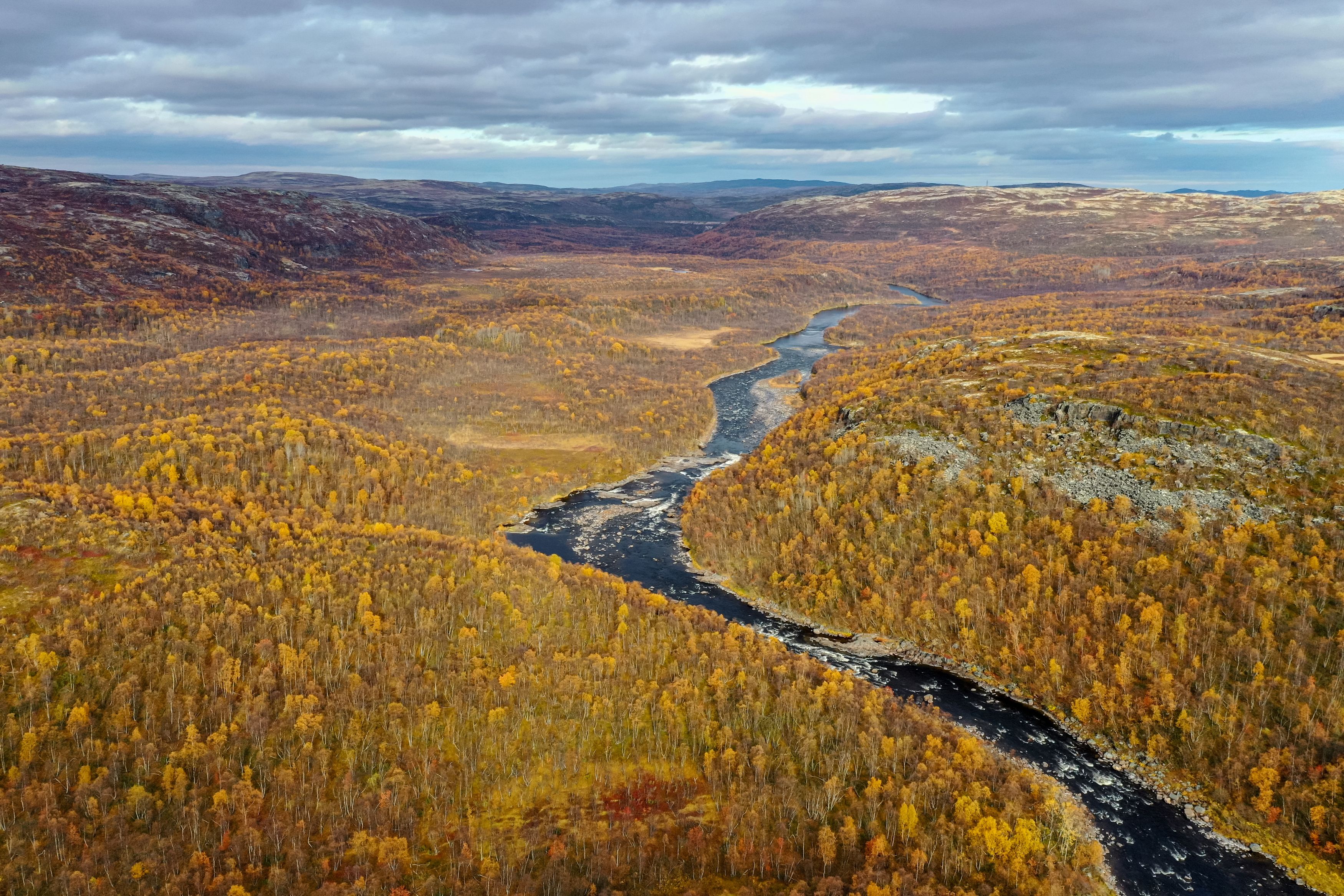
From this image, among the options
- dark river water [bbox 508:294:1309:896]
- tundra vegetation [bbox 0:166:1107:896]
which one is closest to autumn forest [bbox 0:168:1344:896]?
tundra vegetation [bbox 0:166:1107:896]

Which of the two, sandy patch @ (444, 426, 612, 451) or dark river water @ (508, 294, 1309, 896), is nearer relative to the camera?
dark river water @ (508, 294, 1309, 896)

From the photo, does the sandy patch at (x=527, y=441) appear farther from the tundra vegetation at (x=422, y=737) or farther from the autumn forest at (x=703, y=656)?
the tundra vegetation at (x=422, y=737)

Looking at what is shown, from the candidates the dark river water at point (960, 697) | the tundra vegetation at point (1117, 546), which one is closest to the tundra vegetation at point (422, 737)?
the dark river water at point (960, 697)

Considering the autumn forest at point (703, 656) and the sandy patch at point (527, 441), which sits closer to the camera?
the autumn forest at point (703, 656)

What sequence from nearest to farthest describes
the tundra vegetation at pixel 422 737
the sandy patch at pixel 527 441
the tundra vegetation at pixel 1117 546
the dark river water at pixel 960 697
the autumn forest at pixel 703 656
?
the tundra vegetation at pixel 422 737, the autumn forest at pixel 703 656, the dark river water at pixel 960 697, the tundra vegetation at pixel 1117 546, the sandy patch at pixel 527 441

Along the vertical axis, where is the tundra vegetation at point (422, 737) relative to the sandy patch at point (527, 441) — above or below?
below

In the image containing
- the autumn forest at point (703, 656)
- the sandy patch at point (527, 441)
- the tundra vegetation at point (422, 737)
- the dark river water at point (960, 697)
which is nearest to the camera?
the tundra vegetation at point (422, 737)

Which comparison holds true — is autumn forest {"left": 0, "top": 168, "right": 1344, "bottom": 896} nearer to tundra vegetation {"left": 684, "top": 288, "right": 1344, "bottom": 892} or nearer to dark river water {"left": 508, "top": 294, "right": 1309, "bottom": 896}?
tundra vegetation {"left": 684, "top": 288, "right": 1344, "bottom": 892}

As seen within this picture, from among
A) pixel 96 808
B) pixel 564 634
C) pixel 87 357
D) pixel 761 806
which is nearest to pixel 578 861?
pixel 761 806
